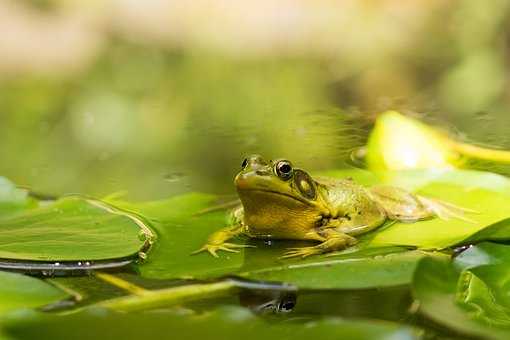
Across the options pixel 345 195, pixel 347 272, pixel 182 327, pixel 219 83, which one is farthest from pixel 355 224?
pixel 219 83

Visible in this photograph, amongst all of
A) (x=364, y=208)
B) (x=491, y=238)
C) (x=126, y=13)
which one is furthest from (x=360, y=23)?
(x=491, y=238)

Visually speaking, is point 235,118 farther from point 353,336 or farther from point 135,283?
point 353,336

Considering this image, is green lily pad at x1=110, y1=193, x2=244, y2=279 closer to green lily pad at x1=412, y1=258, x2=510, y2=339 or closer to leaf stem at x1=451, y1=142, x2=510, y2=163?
green lily pad at x1=412, y1=258, x2=510, y2=339

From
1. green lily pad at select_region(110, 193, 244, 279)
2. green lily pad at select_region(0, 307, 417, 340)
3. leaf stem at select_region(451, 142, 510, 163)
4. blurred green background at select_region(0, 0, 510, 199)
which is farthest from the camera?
blurred green background at select_region(0, 0, 510, 199)

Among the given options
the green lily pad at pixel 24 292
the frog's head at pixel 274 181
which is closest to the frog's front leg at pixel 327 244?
the frog's head at pixel 274 181

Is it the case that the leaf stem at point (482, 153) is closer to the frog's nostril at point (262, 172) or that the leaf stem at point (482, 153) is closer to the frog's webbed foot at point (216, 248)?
the frog's nostril at point (262, 172)

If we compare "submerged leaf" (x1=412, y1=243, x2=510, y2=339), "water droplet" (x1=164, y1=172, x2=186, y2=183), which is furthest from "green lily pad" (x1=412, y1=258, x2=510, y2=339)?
"water droplet" (x1=164, y1=172, x2=186, y2=183)
